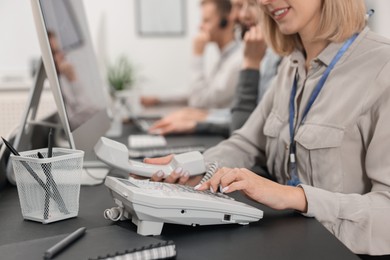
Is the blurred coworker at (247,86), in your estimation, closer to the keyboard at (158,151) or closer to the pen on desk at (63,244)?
the keyboard at (158,151)

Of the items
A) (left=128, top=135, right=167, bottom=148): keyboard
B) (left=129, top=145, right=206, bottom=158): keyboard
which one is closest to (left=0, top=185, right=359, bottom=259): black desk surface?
(left=129, top=145, right=206, bottom=158): keyboard

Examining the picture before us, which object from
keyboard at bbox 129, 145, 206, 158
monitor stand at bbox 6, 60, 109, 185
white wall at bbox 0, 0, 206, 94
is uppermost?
monitor stand at bbox 6, 60, 109, 185

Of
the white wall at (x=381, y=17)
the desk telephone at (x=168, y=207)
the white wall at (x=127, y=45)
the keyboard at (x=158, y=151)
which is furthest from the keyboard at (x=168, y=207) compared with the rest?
the white wall at (x=127, y=45)

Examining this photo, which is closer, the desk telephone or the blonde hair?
the desk telephone

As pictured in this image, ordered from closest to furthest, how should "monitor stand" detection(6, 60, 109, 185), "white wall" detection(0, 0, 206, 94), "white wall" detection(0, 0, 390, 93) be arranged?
"monitor stand" detection(6, 60, 109, 185)
"white wall" detection(0, 0, 390, 93)
"white wall" detection(0, 0, 206, 94)

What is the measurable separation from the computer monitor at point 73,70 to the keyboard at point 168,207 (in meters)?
0.26

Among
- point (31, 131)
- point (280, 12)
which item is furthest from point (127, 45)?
point (280, 12)

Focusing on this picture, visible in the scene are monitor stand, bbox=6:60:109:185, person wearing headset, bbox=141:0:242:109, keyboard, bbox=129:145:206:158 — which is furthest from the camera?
person wearing headset, bbox=141:0:242:109

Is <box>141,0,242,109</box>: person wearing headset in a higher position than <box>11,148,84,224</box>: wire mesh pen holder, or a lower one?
lower

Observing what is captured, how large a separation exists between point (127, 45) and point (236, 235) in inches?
160

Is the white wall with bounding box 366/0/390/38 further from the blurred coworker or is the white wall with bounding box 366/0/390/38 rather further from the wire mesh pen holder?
the wire mesh pen holder

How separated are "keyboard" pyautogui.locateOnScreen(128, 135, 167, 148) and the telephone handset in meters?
0.68

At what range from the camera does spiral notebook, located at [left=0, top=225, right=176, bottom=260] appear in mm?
765

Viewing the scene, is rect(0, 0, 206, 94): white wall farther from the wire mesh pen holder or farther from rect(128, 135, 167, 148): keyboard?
the wire mesh pen holder
